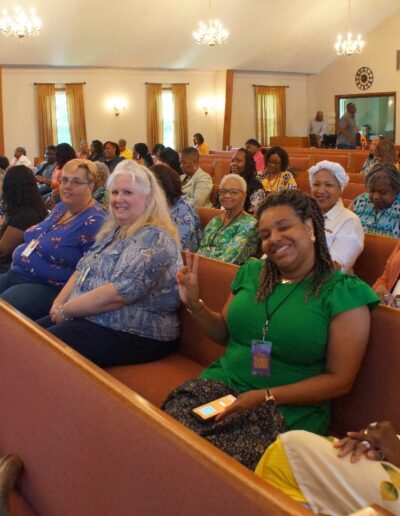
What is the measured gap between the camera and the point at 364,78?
17.1 meters

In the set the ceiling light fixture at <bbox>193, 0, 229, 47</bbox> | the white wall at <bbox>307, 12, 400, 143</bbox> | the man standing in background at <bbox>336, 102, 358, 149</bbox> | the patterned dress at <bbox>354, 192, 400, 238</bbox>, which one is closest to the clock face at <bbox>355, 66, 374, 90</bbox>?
the white wall at <bbox>307, 12, 400, 143</bbox>

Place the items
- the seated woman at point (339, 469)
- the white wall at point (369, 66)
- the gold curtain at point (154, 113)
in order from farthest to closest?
the white wall at point (369, 66), the gold curtain at point (154, 113), the seated woman at point (339, 469)

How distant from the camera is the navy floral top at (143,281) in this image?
2555 mm

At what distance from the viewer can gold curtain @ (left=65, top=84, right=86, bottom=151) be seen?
1494 cm

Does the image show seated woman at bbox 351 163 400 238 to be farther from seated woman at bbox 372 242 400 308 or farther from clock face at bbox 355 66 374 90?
clock face at bbox 355 66 374 90

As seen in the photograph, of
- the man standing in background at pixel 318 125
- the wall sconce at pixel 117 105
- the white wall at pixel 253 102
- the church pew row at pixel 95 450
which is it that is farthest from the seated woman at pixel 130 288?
the man standing in background at pixel 318 125

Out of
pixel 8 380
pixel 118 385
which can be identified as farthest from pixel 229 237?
pixel 118 385

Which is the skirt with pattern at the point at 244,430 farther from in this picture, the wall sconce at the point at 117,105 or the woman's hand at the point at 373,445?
the wall sconce at the point at 117,105

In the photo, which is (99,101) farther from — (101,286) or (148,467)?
(148,467)

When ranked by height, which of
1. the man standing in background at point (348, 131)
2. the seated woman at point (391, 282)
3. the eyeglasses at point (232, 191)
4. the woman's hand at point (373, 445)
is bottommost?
the woman's hand at point (373, 445)

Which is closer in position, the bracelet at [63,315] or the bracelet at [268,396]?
the bracelet at [268,396]

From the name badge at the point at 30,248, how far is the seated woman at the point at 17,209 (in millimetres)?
555

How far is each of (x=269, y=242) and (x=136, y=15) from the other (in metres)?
11.6

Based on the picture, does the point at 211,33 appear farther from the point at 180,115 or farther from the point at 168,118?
the point at 168,118
